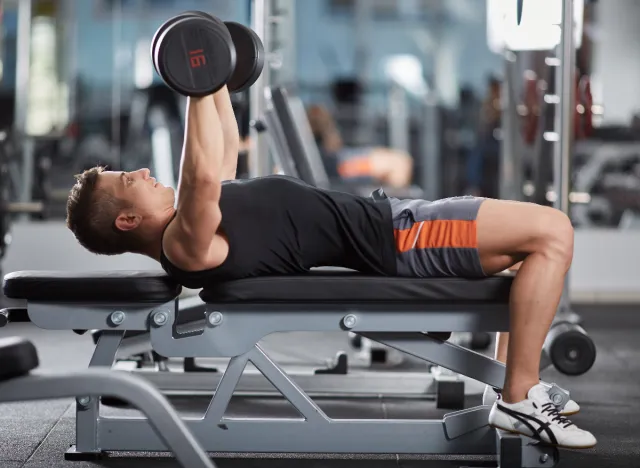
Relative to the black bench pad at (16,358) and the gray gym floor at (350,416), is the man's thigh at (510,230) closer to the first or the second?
the gray gym floor at (350,416)

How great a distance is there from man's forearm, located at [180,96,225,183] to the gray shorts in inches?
18.6

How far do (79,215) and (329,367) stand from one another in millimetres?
1195

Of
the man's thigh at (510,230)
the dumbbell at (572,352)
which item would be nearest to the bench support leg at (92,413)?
the man's thigh at (510,230)

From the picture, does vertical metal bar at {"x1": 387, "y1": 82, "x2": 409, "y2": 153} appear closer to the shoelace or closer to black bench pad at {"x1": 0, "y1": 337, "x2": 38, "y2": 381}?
the shoelace

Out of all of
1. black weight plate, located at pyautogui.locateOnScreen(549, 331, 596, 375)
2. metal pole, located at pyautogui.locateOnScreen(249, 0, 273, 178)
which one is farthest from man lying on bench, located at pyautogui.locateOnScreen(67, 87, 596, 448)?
metal pole, located at pyautogui.locateOnScreen(249, 0, 273, 178)

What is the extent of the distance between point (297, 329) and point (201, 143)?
47cm

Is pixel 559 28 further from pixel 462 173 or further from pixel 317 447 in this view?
pixel 462 173

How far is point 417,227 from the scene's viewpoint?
82.7 inches

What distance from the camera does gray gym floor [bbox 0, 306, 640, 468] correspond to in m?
2.20

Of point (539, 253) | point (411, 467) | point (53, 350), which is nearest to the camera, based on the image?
point (539, 253)

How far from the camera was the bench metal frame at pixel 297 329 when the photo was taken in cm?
208

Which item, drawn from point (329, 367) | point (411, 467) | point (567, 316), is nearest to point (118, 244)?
point (411, 467)

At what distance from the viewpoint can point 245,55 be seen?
2346 millimetres

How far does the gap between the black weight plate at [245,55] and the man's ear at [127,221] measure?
48cm
